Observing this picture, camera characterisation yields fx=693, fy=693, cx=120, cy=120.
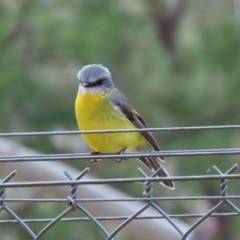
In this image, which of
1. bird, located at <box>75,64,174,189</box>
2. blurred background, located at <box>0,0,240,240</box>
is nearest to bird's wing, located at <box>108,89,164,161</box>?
bird, located at <box>75,64,174,189</box>

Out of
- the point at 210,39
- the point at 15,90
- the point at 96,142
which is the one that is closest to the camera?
the point at 96,142

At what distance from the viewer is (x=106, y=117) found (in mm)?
3113

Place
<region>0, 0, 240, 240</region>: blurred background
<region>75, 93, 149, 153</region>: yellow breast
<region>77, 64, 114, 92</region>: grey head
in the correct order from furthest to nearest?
<region>0, 0, 240, 240</region>: blurred background
<region>77, 64, 114, 92</region>: grey head
<region>75, 93, 149, 153</region>: yellow breast

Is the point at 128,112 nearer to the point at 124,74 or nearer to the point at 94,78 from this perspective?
the point at 94,78

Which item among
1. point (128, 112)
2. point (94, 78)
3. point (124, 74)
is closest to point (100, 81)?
point (94, 78)

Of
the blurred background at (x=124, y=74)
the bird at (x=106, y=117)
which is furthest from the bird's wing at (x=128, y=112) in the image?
the blurred background at (x=124, y=74)

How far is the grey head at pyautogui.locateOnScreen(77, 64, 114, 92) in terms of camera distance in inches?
125

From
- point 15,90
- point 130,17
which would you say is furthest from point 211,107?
point 15,90

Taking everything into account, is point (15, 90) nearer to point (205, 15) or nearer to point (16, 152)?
point (16, 152)

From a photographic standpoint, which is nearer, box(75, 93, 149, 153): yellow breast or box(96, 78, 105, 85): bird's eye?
box(75, 93, 149, 153): yellow breast

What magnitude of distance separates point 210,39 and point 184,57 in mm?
566

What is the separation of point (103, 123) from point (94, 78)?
0.25 metres

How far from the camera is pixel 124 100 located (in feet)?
11.0

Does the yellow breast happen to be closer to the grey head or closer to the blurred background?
the grey head
